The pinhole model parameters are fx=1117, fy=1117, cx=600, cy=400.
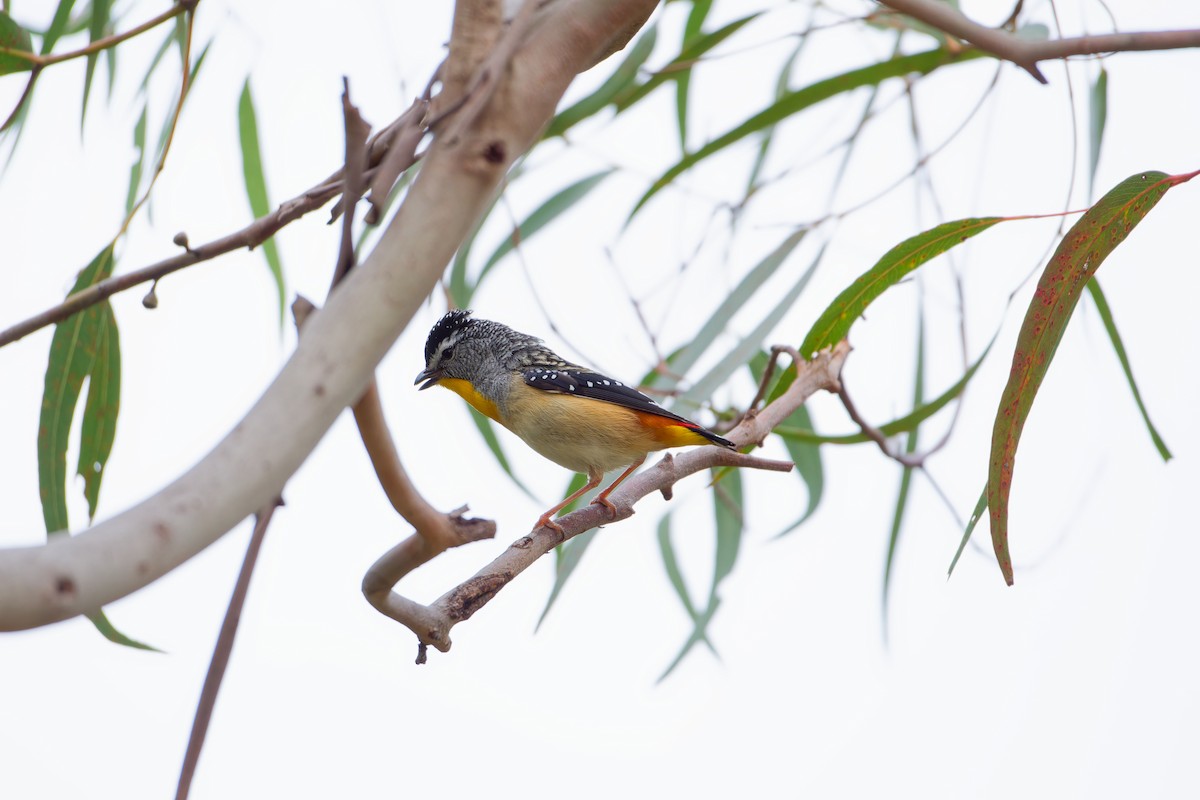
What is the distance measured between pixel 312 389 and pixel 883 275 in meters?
1.64

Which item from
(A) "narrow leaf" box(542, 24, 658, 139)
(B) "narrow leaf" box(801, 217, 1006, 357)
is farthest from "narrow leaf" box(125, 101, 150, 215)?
(B) "narrow leaf" box(801, 217, 1006, 357)

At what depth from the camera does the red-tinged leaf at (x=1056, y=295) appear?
1652mm

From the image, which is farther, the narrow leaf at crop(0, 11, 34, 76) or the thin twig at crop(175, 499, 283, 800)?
the narrow leaf at crop(0, 11, 34, 76)

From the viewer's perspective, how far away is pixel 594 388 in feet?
8.67

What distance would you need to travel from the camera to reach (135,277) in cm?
138

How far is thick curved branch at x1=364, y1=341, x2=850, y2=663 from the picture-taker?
1.17 m

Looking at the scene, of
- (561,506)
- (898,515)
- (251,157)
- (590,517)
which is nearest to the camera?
(590,517)

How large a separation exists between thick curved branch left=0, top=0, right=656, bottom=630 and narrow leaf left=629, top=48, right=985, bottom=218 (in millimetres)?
2020

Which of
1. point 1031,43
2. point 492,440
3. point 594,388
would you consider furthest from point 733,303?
point 1031,43

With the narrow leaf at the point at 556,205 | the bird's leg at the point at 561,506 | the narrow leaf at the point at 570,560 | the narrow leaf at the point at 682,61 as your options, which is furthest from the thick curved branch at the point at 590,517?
the narrow leaf at the point at 556,205

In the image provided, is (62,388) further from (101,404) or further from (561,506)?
(561,506)

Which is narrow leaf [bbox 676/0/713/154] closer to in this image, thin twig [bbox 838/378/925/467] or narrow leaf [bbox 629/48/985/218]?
narrow leaf [bbox 629/48/985/218]

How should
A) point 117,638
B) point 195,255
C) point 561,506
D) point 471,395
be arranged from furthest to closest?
1. point 471,395
2. point 561,506
3. point 117,638
4. point 195,255

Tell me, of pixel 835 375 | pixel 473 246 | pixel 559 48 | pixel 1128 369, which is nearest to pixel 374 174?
pixel 559 48
